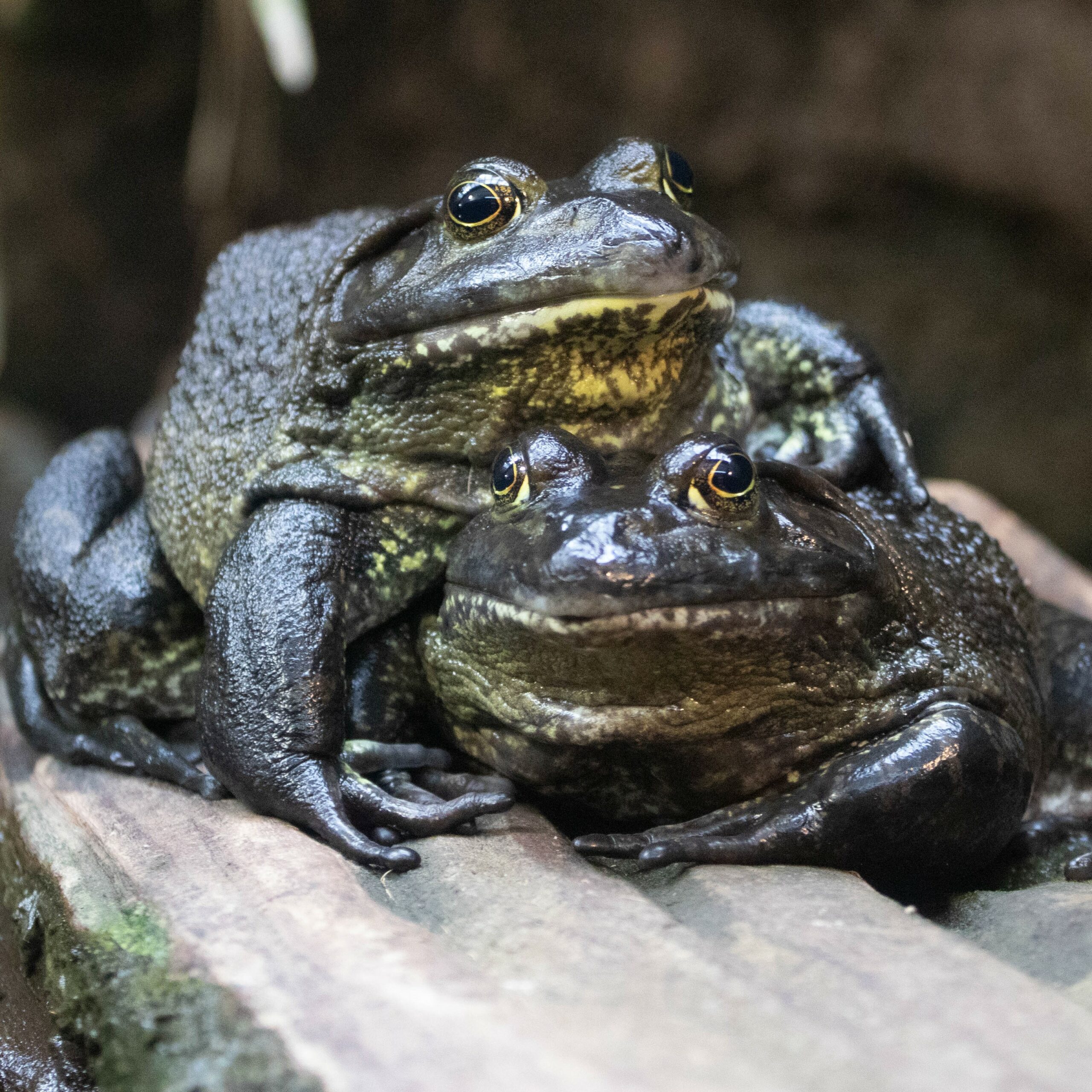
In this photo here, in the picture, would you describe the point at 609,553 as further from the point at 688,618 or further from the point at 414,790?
the point at 414,790

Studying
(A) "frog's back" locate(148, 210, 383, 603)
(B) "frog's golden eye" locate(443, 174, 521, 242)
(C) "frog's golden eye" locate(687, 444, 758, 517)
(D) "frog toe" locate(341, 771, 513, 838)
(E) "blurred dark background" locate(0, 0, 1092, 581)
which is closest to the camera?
(C) "frog's golden eye" locate(687, 444, 758, 517)

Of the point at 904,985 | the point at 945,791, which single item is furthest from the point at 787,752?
the point at 904,985

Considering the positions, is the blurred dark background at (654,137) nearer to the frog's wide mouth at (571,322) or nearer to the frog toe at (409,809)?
the frog's wide mouth at (571,322)

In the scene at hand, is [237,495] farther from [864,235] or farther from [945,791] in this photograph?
[864,235]

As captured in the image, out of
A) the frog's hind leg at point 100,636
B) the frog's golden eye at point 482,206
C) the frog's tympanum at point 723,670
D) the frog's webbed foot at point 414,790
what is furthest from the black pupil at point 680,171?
the frog's hind leg at point 100,636

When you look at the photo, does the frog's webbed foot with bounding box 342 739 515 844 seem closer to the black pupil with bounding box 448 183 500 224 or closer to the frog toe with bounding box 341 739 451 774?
the frog toe with bounding box 341 739 451 774

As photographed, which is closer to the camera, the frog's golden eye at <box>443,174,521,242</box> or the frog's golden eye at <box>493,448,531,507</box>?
the frog's golden eye at <box>493,448,531,507</box>

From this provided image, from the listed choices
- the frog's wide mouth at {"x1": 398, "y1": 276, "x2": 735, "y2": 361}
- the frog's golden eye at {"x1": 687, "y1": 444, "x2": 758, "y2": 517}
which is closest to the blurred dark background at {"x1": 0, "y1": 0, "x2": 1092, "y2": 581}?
the frog's wide mouth at {"x1": 398, "y1": 276, "x2": 735, "y2": 361}
